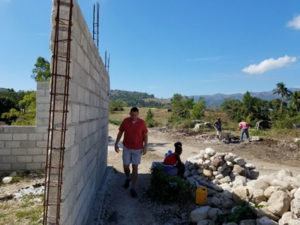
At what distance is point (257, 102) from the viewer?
33.6 m

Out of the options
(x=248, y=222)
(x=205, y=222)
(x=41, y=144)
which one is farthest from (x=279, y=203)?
(x=41, y=144)

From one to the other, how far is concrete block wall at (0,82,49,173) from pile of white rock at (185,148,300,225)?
4239mm

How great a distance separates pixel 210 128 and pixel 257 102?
1897 centimetres

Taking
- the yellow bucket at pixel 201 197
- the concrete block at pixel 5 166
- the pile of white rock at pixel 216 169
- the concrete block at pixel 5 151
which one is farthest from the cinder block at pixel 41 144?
the yellow bucket at pixel 201 197

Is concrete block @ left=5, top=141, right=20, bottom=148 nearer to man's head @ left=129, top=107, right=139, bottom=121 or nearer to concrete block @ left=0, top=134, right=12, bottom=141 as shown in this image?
concrete block @ left=0, top=134, right=12, bottom=141

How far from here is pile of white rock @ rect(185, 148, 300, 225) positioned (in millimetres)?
3547

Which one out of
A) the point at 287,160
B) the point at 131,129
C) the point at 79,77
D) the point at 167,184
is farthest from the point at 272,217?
the point at 287,160

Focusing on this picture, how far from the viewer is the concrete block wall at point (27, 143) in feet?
20.0

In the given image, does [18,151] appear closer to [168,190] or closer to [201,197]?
[168,190]

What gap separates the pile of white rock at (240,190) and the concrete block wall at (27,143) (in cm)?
424

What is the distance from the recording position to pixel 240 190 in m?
4.44

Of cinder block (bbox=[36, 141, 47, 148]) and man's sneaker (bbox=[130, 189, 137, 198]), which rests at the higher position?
cinder block (bbox=[36, 141, 47, 148])

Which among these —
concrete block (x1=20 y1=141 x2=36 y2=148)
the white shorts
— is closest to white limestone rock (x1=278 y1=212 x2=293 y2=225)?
the white shorts

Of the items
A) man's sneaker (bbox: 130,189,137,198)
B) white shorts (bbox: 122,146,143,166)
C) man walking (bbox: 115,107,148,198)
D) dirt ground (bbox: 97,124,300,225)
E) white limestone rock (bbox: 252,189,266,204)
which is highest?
man walking (bbox: 115,107,148,198)
